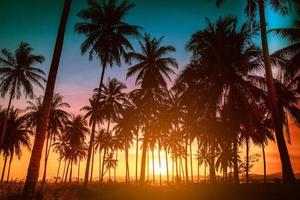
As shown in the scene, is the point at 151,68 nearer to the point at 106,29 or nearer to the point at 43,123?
the point at 106,29

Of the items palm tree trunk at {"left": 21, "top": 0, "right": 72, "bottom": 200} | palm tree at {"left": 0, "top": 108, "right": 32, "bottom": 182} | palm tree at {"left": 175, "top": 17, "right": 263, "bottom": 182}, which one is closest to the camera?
palm tree trunk at {"left": 21, "top": 0, "right": 72, "bottom": 200}

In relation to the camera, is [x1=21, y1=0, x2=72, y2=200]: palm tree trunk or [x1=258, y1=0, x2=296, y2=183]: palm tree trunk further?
[x1=258, y1=0, x2=296, y2=183]: palm tree trunk

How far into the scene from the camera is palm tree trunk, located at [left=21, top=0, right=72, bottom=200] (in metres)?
9.42

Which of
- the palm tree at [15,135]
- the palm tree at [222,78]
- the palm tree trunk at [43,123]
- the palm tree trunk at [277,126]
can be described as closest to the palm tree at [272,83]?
the palm tree trunk at [277,126]

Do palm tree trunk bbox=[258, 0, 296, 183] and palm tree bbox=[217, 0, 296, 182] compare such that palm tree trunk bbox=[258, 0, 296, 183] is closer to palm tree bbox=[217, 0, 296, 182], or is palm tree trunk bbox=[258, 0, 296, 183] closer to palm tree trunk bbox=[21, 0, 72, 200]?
palm tree bbox=[217, 0, 296, 182]

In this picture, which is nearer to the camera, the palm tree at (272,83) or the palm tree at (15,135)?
the palm tree at (272,83)

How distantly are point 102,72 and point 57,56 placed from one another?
15.7 meters

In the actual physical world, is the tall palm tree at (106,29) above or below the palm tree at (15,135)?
above

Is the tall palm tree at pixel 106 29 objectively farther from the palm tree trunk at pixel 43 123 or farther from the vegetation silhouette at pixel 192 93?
the palm tree trunk at pixel 43 123

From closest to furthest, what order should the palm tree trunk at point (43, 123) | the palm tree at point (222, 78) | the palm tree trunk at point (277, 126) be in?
the palm tree trunk at point (43, 123) → the palm tree trunk at point (277, 126) → the palm tree at point (222, 78)

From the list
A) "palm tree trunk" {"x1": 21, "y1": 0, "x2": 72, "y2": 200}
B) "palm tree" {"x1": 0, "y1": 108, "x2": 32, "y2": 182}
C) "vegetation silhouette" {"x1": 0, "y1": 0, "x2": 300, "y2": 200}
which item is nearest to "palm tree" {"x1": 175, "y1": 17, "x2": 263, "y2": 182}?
"vegetation silhouette" {"x1": 0, "y1": 0, "x2": 300, "y2": 200}

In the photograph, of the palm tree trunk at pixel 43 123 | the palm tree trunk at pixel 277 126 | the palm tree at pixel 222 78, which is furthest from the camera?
the palm tree at pixel 222 78

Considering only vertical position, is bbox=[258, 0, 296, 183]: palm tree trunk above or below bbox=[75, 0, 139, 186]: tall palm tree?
below

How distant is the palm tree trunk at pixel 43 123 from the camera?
371 inches
